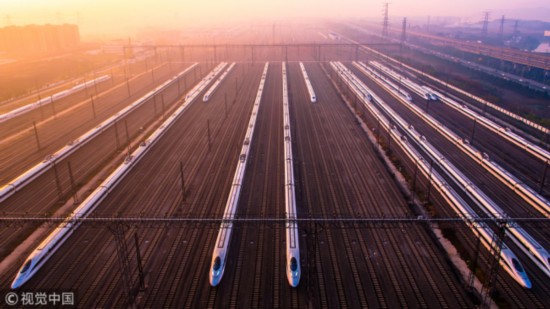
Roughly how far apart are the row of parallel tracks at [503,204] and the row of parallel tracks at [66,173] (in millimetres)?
24387

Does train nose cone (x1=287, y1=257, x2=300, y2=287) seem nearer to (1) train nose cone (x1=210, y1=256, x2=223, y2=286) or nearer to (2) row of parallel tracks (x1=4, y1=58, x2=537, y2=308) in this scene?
(2) row of parallel tracks (x1=4, y1=58, x2=537, y2=308)

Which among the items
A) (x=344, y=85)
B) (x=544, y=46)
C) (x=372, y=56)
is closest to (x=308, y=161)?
(x=344, y=85)

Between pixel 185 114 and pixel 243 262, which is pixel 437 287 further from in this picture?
pixel 185 114

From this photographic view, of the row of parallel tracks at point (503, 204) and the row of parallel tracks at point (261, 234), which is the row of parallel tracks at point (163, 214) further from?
the row of parallel tracks at point (503, 204)

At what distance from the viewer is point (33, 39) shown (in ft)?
305

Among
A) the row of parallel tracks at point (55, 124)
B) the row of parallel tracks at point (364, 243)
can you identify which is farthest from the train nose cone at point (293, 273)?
the row of parallel tracks at point (55, 124)

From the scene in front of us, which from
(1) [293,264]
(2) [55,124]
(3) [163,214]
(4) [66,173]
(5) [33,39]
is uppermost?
(5) [33,39]

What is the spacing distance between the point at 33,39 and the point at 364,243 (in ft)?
334

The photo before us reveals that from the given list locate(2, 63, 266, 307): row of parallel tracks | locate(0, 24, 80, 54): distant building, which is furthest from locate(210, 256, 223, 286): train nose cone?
locate(0, 24, 80, 54): distant building

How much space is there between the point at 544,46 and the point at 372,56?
179ft

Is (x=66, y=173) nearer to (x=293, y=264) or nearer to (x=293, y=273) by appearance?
(x=293, y=264)

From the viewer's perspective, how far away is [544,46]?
10769 centimetres

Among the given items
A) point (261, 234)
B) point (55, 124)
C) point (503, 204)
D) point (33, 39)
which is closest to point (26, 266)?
point (261, 234)

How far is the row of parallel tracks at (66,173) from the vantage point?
23.2 meters
